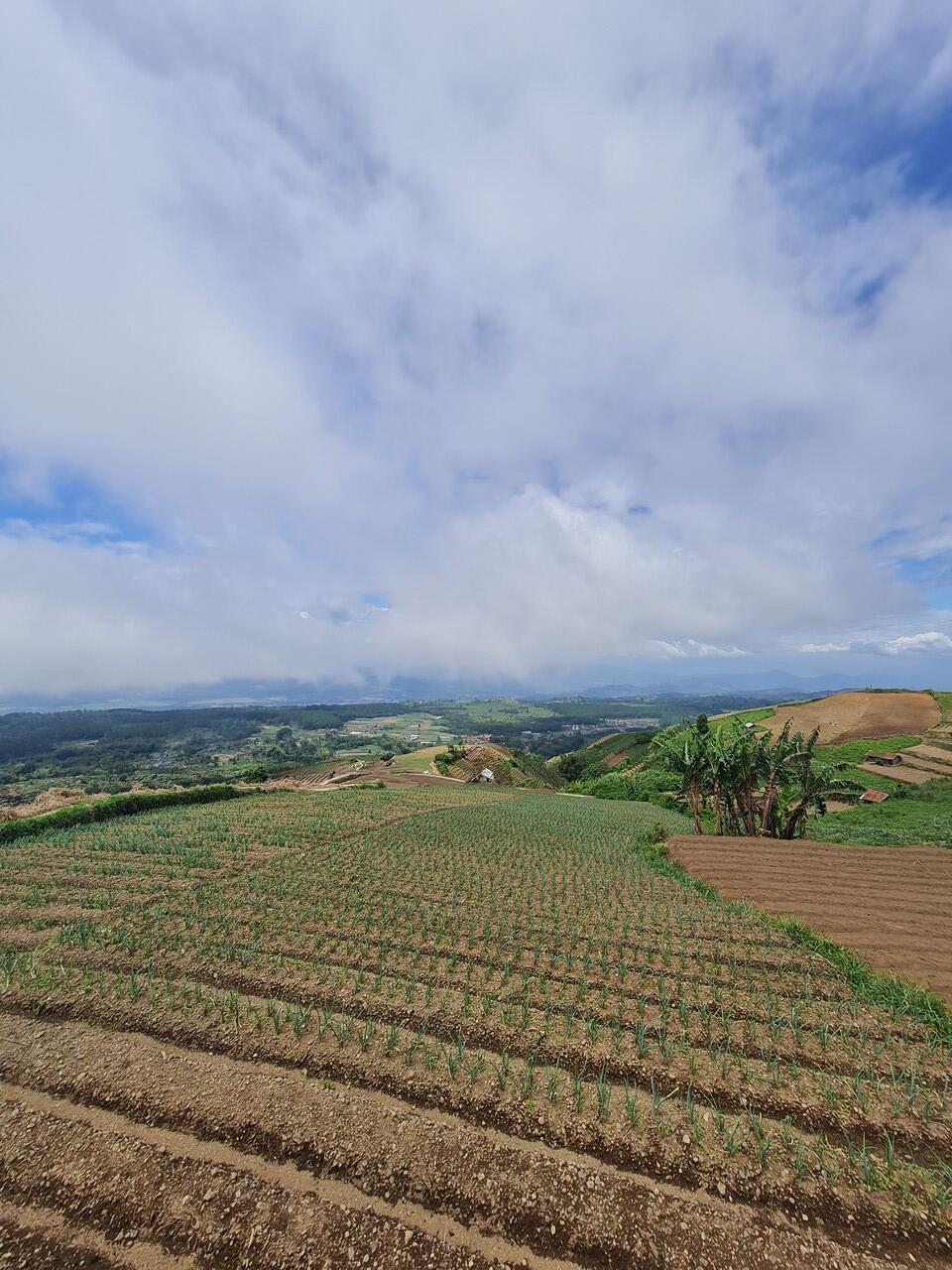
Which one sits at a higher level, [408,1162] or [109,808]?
[408,1162]

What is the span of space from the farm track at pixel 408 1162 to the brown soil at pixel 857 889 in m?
9.33

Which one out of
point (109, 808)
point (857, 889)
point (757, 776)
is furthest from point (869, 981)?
point (109, 808)

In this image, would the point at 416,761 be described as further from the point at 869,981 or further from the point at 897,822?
the point at 869,981

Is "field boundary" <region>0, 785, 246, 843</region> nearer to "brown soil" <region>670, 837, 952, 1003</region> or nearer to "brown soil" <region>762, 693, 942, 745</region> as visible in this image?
"brown soil" <region>670, 837, 952, 1003</region>

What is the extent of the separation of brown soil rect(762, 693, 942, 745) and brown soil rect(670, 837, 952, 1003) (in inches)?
1854

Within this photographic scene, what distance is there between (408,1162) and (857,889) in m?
18.7

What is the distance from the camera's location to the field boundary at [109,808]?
25984 millimetres

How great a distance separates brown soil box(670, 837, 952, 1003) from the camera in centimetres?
1303

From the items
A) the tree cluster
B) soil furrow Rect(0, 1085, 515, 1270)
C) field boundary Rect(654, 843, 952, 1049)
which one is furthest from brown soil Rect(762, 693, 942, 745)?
soil furrow Rect(0, 1085, 515, 1270)

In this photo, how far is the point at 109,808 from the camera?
31203mm

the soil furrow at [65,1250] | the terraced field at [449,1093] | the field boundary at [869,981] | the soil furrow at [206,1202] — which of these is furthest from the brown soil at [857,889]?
the soil furrow at [65,1250]

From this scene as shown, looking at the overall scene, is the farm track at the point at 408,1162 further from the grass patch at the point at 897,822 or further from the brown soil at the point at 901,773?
the brown soil at the point at 901,773

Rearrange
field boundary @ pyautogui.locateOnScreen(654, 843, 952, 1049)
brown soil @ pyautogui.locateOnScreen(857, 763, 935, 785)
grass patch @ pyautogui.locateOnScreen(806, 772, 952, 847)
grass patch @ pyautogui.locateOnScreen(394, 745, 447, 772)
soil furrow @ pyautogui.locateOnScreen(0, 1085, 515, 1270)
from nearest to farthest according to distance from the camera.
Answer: soil furrow @ pyautogui.locateOnScreen(0, 1085, 515, 1270), field boundary @ pyautogui.locateOnScreen(654, 843, 952, 1049), grass patch @ pyautogui.locateOnScreen(806, 772, 952, 847), brown soil @ pyautogui.locateOnScreen(857, 763, 935, 785), grass patch @ pyautogui.locateOnScreen(394, 745, 447, 772)

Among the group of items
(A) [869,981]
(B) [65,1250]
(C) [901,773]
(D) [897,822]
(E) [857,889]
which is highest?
(B) [65,1250]
